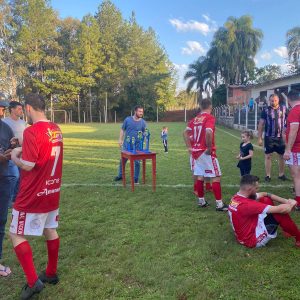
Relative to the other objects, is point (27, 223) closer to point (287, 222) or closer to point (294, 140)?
point (287, 222)

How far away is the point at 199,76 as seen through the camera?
56500mm

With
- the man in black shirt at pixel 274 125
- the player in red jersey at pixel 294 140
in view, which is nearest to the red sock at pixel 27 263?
the player in red jersey at pixel 294 140

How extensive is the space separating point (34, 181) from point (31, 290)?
3.37 ft

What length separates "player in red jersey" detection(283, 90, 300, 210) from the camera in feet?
17.8

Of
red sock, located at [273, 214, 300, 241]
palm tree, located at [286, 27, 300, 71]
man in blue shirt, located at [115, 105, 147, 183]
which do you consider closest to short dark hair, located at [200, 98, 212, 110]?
red sock, located at [273, 214, 300, 241]

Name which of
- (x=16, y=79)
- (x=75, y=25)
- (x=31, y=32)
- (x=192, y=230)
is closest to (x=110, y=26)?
(x=75, y=25)

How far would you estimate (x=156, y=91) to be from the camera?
60.2 meters

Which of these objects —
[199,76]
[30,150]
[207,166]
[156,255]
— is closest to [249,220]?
[156,255]

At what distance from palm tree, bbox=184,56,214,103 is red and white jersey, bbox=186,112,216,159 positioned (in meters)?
50.8

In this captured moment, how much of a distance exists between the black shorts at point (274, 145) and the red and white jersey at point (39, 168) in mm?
5797

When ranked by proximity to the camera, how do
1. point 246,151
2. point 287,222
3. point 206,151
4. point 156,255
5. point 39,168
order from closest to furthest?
point 39,168 < point 287,222 < point 156,255 < point 206,151 < point 246,151

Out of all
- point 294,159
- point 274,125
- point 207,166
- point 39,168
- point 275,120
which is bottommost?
point 207,166

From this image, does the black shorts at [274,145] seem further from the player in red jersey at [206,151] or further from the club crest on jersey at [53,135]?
the club crest on jersey at [53,135]

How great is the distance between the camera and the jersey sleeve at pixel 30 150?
3.25 metres
